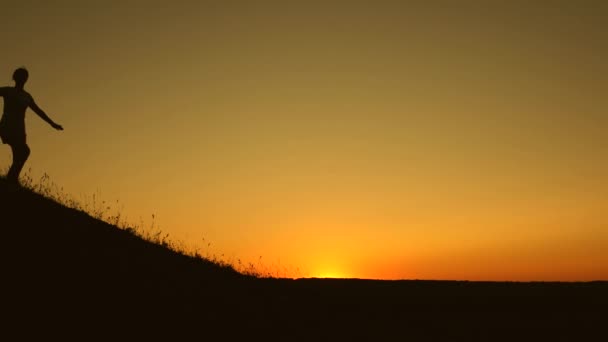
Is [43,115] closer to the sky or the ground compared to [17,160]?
closer to the sky

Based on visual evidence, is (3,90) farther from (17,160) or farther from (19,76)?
(17,160)

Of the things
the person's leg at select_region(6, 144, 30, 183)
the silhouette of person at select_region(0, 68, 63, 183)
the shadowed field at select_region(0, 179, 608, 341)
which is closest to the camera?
the shadowed field at select_region(0, 179, 608, 341)

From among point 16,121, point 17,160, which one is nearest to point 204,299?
point 17,160

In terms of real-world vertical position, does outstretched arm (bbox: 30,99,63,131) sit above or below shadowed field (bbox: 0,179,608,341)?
above

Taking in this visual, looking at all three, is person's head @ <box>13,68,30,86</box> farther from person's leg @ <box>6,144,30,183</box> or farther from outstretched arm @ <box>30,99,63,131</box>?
person's leg @ <box>6,144,30,183</box>

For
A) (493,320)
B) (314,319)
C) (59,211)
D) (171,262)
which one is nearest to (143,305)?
(314,319)

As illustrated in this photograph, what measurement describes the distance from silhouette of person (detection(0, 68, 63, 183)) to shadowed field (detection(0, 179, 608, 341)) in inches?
20.0

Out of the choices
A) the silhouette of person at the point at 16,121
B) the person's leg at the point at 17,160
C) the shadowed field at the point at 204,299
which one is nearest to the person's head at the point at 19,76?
the silhouette of person at the point at 16,121

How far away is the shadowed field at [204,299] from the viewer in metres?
7.30

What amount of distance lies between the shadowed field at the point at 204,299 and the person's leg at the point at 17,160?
0.25 metres

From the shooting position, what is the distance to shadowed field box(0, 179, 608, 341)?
7301 millimetres

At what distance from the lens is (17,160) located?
11.4 metres

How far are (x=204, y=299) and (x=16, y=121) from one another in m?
5.53

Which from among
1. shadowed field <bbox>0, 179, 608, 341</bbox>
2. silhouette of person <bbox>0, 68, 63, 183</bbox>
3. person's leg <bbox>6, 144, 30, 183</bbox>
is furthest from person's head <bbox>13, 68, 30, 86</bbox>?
shadowed field <bbox>0, 179, 608, 341</bbox>
